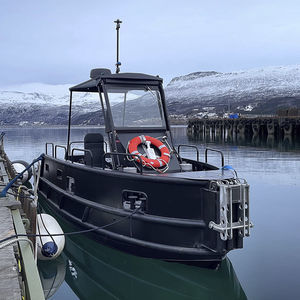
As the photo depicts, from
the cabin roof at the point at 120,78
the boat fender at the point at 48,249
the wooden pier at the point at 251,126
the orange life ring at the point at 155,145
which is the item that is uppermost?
the cabin roof at the point at 120,78

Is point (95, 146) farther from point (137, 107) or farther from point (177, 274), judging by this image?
point (177, 274)

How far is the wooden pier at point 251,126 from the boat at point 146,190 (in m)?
42.9

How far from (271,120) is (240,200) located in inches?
1889

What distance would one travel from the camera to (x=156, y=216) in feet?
22.3

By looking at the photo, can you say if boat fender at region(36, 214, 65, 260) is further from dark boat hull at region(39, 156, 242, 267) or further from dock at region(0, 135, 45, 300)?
dark boat hull at region(39, 156, 242, 267)

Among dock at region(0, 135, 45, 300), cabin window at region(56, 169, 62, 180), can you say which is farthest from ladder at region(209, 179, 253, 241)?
cabin window at region(56, 169, 62, 180)

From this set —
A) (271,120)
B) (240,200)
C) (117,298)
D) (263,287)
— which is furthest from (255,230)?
(271,120)

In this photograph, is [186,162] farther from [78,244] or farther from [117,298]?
[117,298]

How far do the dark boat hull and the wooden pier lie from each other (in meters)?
44.4

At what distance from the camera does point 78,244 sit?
28.9ft

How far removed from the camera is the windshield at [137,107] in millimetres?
8992

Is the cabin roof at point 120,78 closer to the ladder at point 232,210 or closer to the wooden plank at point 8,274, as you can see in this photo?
the ladder at point 232,210

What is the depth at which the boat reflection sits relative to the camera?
6.53m

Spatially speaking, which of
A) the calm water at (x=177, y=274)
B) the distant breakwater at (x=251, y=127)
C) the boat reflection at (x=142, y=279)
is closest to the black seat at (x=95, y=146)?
the calm water at (x=177, y=274)
